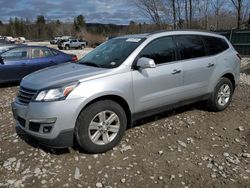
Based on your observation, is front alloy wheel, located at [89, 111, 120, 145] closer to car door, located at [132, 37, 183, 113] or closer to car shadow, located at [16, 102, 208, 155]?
car shadow, located at [16, 102, 208, 155]

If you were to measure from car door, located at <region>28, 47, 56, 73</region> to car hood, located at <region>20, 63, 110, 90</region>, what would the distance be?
18.1 feet

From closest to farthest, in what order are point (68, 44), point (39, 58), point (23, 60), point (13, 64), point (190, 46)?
1. point (190, 46)
2. point (13, 64)
3. point (23, 60)
4. point (39, 58)
5. point (68, 44)

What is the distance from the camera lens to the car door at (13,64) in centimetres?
952

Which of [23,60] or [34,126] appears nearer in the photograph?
[34,126]

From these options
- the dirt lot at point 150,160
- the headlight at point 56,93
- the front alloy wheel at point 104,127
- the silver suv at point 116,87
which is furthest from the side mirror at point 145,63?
the dirt lot at point 150,160

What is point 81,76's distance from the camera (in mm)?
4199

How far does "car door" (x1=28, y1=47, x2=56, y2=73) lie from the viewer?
1002 centimetres

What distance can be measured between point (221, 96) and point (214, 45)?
106 centimetres

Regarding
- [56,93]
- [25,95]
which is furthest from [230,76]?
[25,95]

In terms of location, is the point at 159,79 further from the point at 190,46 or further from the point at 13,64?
the point at 13,64

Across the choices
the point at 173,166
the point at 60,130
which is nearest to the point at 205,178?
the point at 173,166

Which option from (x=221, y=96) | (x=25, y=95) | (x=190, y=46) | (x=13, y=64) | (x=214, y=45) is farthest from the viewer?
(x=13, y=64)

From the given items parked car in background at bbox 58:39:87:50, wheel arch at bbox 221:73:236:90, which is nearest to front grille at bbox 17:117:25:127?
wheel arch at bbox 221:73:236:90

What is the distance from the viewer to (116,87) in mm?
4332
